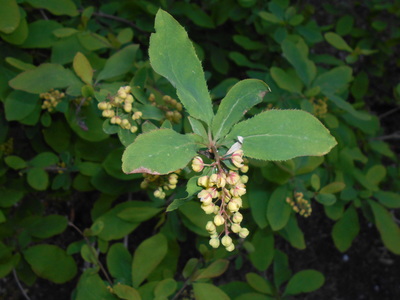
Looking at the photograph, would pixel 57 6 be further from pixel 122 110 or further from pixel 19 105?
pixel 122 110

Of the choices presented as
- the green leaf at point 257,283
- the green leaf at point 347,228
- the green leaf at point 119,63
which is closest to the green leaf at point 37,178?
the green leaf at point 119,63

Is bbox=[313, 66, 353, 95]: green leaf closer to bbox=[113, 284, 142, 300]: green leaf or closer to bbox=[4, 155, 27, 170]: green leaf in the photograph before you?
bbox=[113, 284, 142, 300]: green leaf

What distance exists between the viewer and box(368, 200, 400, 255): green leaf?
1.90 metres

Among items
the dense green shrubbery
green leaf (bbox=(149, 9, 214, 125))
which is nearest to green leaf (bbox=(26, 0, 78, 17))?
the dense green shrubbery

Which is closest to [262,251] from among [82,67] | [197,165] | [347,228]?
[347,228]

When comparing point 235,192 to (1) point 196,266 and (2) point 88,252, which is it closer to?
(1) point 196,266

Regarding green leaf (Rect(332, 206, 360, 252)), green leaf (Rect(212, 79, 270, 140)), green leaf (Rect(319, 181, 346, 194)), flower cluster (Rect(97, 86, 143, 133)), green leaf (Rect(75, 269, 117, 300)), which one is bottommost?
green leaf (Rect(332, 206, 360, 252))

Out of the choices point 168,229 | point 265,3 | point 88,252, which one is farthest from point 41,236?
point 265,3

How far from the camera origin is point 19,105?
1.62m

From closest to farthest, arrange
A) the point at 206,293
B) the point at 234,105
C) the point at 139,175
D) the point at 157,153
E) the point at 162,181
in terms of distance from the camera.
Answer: the point at 157,153 → the point at 234,105 → the point at 162,181 → the point at 206,293 → the point at 139,175

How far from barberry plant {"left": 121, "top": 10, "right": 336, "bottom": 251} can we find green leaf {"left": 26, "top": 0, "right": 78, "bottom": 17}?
3.39 feet

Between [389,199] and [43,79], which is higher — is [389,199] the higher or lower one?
the lower one

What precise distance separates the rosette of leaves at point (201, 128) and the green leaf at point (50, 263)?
1.37m

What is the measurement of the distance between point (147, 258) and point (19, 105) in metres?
0.79
